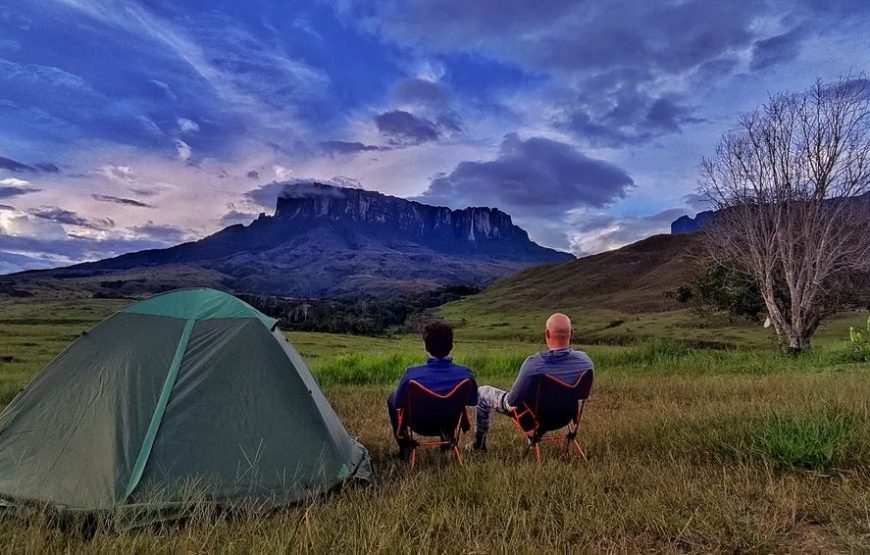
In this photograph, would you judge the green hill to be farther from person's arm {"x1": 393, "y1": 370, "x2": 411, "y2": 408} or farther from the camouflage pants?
person's arm {"x1": 393, "y1": 370, "x2": 411, "y2": 408}

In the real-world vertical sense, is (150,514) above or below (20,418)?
below

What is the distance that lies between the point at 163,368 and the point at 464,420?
11.6 ft

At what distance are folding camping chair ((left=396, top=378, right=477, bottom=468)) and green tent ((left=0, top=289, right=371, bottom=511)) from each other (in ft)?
2.27

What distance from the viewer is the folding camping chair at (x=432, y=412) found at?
259 inches

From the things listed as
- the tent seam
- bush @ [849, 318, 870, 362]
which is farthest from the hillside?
the tent seam

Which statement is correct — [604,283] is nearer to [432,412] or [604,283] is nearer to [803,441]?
[803,441]

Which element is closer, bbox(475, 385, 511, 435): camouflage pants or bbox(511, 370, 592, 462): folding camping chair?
bbox(511, 370, 592, 462): folding camping chair

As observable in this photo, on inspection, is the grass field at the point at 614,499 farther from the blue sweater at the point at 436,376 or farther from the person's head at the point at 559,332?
the person's head at the point at 559,332

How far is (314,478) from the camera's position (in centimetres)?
592

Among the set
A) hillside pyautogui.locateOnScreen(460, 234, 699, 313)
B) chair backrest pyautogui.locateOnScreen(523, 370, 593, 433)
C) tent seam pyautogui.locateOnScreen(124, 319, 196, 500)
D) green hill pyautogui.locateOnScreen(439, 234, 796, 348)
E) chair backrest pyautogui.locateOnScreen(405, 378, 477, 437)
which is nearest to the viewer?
tent seam pyautogui.locateOnScreen(124, 319, 196, 500)

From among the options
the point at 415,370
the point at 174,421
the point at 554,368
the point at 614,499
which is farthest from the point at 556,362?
the point at 174,421

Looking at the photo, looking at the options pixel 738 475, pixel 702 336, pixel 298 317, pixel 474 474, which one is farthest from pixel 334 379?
pixel 298 317

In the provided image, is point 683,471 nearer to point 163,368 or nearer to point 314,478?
point 314,478

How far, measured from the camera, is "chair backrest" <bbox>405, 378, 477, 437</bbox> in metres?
6.58
